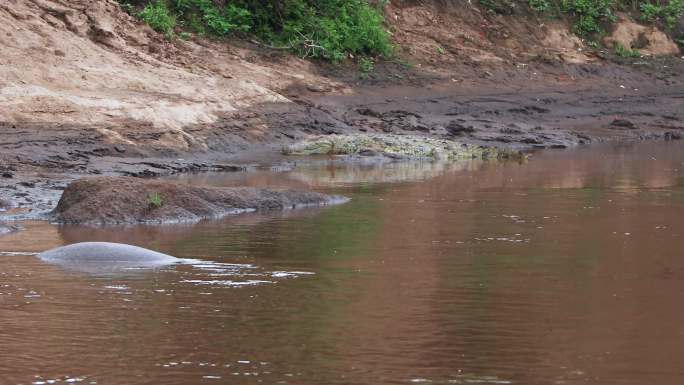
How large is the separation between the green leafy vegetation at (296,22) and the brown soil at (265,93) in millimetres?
499

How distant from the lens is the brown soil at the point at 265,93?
52.9ft

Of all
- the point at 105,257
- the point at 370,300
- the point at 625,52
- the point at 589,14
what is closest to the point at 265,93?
the point at 105,257

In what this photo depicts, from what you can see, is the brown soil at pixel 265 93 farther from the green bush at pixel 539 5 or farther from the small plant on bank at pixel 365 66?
the green bush at pixel 539 5

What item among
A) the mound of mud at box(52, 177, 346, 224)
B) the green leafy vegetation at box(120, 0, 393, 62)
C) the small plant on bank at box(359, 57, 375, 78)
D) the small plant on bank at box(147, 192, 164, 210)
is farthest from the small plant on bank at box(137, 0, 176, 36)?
the small plant on bank at box(147, 192, 164, 210)

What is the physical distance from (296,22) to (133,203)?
1202 centimetres

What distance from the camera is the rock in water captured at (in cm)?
926

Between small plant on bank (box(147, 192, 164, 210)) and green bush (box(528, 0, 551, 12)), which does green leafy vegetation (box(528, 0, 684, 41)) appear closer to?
green bush (box(528, 0, 551, 12))

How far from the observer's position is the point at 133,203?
38.4 ft

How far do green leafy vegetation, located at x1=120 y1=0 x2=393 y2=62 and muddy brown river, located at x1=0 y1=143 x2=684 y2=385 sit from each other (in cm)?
956

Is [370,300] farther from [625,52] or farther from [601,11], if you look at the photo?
[601,11]

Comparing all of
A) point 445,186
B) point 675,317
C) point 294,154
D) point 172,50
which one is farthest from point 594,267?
point 172,50

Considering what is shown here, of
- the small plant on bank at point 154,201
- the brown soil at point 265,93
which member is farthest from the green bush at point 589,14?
the small plant on bank at point 154,201

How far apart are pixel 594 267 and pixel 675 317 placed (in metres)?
1.82

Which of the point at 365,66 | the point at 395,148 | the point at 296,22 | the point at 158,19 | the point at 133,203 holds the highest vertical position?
the point at 296,22
